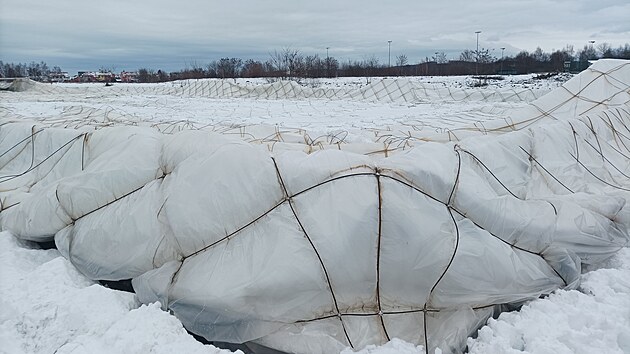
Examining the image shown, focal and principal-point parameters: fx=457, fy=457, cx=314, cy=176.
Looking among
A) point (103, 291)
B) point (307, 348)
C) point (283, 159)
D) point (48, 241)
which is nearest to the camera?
point (307, 348)

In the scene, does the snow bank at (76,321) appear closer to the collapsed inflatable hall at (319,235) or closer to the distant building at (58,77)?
the collapsed inflatable hall at (319,235)

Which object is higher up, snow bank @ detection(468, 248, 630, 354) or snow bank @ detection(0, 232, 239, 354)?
snow bank @ detection(0, 232, 239, 354)

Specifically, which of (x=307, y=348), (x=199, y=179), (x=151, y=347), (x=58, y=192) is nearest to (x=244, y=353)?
(x=307, y=348)

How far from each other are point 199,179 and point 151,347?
38.8 inches

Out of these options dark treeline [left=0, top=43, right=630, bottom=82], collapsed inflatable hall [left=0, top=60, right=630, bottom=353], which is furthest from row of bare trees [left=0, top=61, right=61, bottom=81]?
collapsed inflatable hall [left=0, top=60, right=630, bottom=353]

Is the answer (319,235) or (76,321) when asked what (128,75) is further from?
(319,235)

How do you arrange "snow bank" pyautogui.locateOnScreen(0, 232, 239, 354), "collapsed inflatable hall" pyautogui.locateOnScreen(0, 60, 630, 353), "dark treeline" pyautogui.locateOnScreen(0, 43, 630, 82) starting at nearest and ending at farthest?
"snow bank" pyautogui.locateOnScreen(0, 232, 239, 354) → "collapsed inflatable hall" pyautogui.locateOnScreen(0, 60, 630, 353) → "dark treeline" pyautogui.locateOnScreen(0, 43, 630, 82)

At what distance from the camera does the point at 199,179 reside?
272cm

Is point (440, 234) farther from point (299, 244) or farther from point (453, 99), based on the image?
point (453, 99)

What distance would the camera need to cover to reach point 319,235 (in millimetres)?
2396

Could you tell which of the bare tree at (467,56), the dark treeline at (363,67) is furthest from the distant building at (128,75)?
the bare tree at (467,56)

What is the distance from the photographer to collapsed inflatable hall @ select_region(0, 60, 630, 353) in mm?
2334

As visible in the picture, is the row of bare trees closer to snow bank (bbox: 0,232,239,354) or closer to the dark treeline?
the dark treeline

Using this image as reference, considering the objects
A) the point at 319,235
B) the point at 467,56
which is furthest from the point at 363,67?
the point at 319,235
